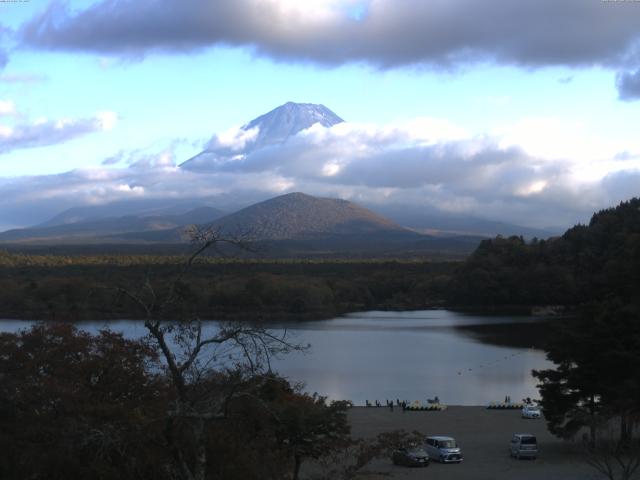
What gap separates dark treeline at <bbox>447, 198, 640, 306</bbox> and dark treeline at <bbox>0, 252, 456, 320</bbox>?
3728 millimetres

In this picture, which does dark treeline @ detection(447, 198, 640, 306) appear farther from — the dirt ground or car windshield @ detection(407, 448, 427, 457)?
car windshield @ detection(407, 448, 427, 457)

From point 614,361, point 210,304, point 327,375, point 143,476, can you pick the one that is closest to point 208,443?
point 143,476

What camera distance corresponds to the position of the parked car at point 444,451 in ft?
46.6

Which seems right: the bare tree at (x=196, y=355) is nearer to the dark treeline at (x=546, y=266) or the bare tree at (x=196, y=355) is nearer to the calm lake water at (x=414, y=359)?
the calm lake water at (x=414, y=359)

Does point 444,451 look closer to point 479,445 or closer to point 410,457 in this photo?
point 410,457

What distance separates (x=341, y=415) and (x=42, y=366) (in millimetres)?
4183

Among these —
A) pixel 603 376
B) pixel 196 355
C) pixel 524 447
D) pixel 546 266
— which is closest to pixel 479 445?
pixel 524 447

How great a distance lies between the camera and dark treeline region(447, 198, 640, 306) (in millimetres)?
56875

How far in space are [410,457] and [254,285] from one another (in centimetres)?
4212

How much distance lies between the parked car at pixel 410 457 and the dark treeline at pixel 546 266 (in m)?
42.3

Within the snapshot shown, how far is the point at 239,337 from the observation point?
5.72 meters

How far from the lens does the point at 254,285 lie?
55.4 metres

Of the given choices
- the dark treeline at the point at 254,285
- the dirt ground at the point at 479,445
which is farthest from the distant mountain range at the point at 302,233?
the dirt ground at the point at 479,445

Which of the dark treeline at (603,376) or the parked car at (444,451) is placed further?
the parked car at (444,451)
